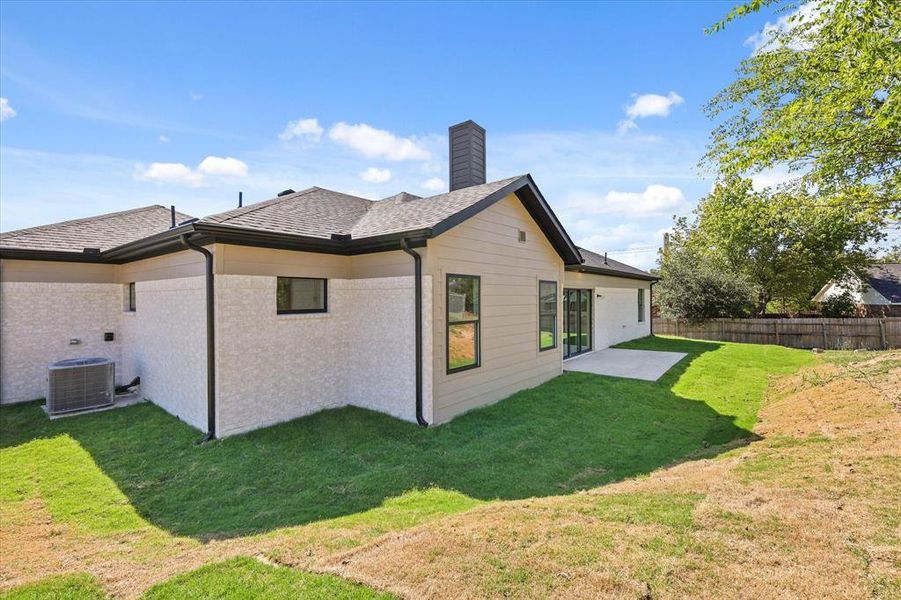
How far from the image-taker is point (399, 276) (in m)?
7.11

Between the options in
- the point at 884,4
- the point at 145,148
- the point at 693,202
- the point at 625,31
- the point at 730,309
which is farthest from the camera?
Result: the point at 693,202

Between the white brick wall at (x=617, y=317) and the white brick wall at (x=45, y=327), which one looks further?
the white brick wall at (x=617, y=317)

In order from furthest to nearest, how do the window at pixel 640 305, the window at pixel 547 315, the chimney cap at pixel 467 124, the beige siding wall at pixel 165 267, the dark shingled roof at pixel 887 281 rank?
the dark shingled roof at pixel 887 281 < the window at pixel 640 305 < the window at pixel 547 315 < the chimney cap at pixel 467 124 < the beige siding wall at pixel 165 267

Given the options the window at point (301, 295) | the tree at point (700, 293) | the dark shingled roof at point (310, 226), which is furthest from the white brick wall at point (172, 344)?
the tree at point (700, 293)

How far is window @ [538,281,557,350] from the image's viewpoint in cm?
987

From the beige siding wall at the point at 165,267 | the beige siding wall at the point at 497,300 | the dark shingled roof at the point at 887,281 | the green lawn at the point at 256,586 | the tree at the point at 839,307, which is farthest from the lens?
the dark shingled roof at the point at 887,281

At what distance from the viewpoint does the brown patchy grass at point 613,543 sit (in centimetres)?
252

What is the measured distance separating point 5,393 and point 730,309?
2382cm

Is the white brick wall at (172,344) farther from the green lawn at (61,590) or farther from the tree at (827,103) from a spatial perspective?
the tree at (827,103)

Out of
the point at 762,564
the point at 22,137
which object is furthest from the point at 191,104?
the point at 762,564

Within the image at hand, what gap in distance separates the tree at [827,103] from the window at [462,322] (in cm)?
466

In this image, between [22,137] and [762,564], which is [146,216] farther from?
[762,564]

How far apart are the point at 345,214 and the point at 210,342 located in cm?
400

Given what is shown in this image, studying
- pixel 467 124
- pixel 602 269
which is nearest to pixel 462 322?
pixel 467 124
